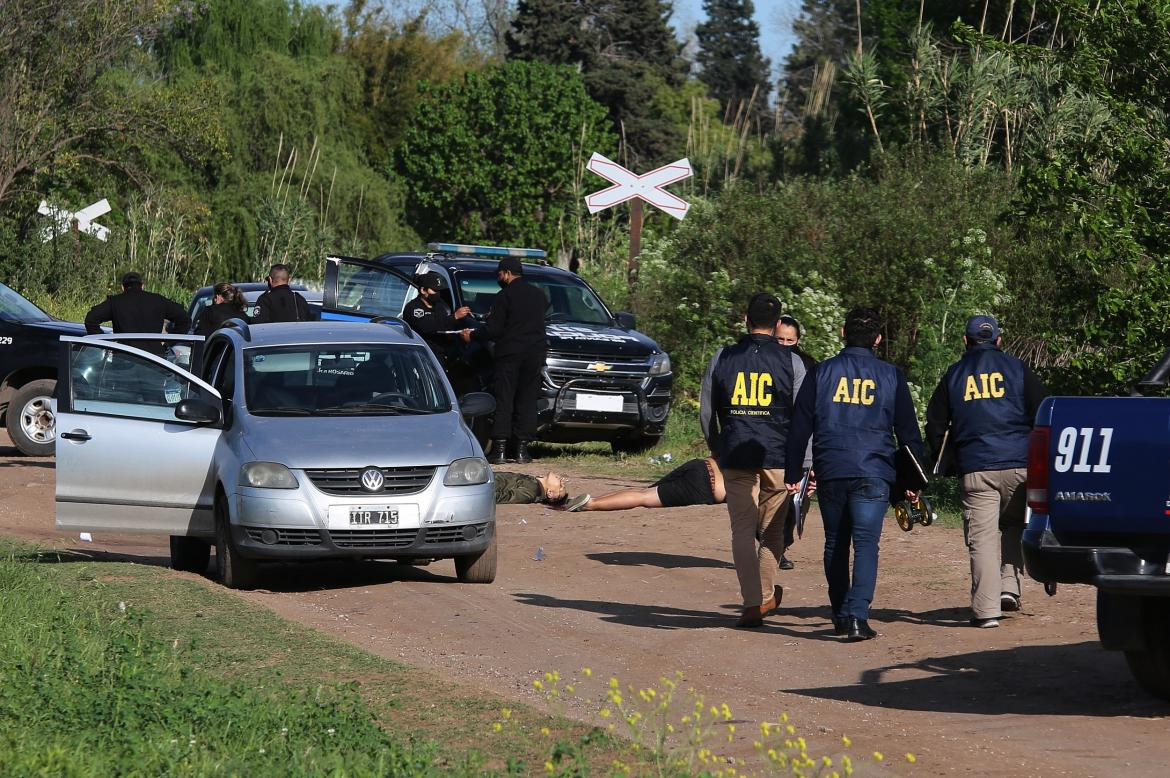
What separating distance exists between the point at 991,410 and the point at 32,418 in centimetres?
1245

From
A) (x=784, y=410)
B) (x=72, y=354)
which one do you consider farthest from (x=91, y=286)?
(x=784, y=410)

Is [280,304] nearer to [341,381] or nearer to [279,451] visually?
[341,381]

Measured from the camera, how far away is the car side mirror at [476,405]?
38.3 feet

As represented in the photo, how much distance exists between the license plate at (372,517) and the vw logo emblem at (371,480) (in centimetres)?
15

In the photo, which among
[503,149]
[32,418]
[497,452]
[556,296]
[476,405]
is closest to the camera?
[476,405]

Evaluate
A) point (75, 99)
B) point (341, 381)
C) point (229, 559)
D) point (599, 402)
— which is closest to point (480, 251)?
point (599, 402)

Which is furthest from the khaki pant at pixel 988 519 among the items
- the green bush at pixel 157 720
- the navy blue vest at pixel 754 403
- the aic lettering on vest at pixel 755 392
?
the green bush at pixel 157 720

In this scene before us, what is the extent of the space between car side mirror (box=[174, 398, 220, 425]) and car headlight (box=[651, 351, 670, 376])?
811 centimetres

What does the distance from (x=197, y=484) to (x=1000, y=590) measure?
5.20 metres

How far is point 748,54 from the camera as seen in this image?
98.9 meters

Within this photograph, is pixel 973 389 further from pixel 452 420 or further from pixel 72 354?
pixel 72 354

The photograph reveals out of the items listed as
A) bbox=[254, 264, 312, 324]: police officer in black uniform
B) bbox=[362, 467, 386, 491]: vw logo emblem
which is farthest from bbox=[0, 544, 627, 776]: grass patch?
bbox=[254, 264, 312, 324]: police officer in black uniform

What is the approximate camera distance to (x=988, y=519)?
33.1 ft

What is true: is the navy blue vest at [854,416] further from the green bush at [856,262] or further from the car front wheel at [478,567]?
the green bush at [856,262]
